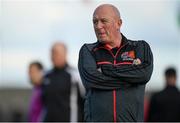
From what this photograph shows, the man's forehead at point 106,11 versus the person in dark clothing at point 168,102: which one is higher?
the man's forehead at point 106,11

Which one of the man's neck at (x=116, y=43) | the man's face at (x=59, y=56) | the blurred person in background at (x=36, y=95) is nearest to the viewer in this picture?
the man's neck at (x=116, y=43)

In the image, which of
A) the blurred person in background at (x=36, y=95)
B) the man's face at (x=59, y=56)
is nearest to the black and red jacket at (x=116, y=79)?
the man's face at (x=59, y=56)

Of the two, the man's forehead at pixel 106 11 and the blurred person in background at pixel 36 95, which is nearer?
the man's forehead at pixel 106 11

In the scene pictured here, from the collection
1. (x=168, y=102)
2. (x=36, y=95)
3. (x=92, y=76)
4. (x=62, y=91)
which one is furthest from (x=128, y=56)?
(x=168, y=102)

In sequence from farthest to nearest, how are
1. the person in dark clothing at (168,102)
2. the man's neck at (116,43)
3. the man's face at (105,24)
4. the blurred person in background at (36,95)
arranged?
1. the person in dark clothing at (168,102)
2. the blurred person in background at (36,95)
3. the man's neck at (116,43)
4. the man's face at (105,24)

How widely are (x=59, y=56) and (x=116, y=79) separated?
13.6ft

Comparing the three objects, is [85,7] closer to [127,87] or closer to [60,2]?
[60,2]

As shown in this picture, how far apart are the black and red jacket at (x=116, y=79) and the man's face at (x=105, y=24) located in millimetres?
122

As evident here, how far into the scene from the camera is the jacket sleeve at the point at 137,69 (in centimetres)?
732

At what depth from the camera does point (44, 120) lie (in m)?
11.6

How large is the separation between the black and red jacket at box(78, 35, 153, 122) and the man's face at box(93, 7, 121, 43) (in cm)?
12

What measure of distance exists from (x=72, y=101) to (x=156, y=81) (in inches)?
275

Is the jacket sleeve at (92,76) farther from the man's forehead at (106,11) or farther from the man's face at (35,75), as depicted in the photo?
the man's face at (35,75)

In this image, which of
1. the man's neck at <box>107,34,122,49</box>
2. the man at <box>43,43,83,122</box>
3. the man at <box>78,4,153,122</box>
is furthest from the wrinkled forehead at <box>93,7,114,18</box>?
the man at <box>43,43,83,122</box>
